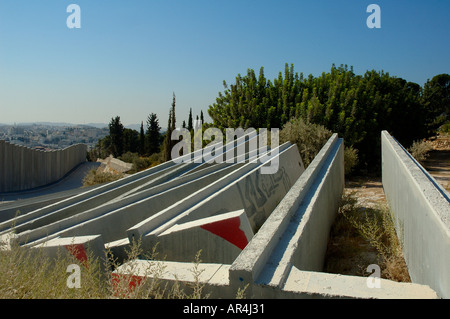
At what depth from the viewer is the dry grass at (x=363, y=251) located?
4.19m

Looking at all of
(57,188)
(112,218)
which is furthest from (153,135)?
(112,218)

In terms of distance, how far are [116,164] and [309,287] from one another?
23704mm

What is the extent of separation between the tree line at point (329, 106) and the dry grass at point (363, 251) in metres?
8.66

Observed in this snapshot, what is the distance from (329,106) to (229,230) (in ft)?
39.2

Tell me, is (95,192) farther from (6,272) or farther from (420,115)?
(420,115)

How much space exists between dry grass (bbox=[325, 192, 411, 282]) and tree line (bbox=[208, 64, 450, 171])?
341 inches

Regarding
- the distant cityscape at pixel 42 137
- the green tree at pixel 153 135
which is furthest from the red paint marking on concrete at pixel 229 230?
the green tree at pixel 153 135

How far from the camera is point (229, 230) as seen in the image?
3848 millimetres

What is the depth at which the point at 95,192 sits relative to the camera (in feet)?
22.6

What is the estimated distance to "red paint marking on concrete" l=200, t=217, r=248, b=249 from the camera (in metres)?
3.85

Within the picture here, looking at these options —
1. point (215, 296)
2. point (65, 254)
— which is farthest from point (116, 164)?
point (215, 296)

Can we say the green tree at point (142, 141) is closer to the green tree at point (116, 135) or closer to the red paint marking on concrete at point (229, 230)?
the green tree at point (116, 135)

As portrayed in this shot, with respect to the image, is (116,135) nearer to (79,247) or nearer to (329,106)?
(329,106)

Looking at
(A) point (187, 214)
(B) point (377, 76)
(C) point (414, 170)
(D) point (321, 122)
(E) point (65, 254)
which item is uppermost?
(B) point (377, 76)
